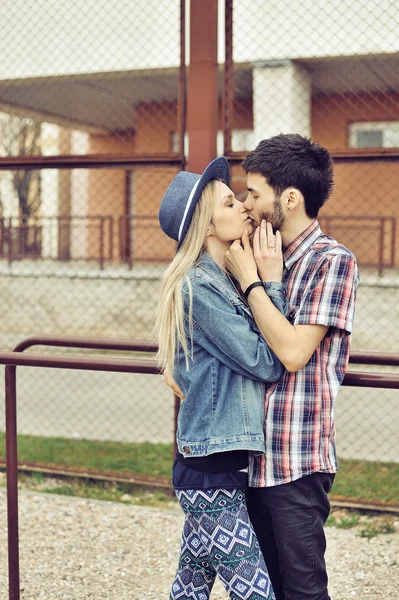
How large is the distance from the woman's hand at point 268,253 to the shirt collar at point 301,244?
51 mm

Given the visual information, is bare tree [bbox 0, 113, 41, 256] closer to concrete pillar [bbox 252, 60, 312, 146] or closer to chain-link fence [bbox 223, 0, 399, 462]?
chain-link fence [bbox 223, 0, 399, 462]

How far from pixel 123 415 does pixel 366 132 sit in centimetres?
837

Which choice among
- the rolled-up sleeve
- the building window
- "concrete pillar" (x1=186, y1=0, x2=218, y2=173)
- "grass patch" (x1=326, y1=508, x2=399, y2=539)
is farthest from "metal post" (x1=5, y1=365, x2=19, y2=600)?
the building window

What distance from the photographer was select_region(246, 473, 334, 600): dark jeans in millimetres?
1900

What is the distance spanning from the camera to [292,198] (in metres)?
1.93

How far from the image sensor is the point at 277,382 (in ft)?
6.26

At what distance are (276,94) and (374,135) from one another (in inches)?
132

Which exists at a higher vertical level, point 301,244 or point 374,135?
point 374,135

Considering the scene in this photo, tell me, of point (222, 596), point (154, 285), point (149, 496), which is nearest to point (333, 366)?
point (222, 596)

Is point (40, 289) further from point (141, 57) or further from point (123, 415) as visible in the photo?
point (123, 415)

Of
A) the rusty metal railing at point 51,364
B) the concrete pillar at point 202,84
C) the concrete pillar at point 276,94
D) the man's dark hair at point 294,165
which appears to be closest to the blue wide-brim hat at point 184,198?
the man's dark hair at point 294,165

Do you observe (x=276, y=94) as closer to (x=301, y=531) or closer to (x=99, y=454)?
(x=99, y=454)

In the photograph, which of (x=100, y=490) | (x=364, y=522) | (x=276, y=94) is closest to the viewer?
(x=364, y=522)

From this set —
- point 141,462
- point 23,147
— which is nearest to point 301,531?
point 141,462
